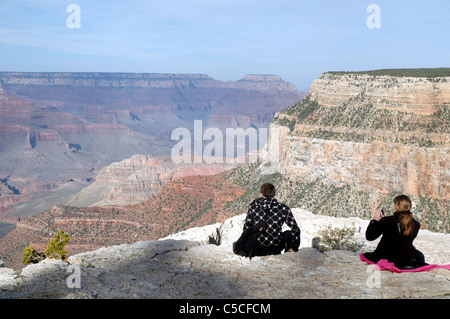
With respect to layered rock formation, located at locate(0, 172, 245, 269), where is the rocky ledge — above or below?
above

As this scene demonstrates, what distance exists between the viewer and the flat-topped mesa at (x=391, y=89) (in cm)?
4972

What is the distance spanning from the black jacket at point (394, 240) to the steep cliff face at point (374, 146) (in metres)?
34.0

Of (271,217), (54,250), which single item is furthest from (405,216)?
(54,250)

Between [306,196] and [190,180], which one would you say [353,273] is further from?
[190,180]

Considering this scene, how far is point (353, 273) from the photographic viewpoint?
9.19m

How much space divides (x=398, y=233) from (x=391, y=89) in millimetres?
47721

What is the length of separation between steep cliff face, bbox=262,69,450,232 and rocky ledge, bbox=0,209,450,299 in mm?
34191

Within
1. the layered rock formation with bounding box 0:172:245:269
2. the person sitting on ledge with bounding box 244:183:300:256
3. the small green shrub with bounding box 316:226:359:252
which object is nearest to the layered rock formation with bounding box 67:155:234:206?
the layered rock formation with bounding box 0:172:245:269

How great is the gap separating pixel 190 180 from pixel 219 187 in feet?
18.9

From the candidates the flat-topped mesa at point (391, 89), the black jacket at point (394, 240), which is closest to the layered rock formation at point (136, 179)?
the flat-topped mesa at point (391, 89)

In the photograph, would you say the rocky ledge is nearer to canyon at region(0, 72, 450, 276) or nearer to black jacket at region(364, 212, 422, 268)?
black jacket at region(364, 212, 422, 268)

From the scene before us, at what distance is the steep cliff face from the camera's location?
148 feet

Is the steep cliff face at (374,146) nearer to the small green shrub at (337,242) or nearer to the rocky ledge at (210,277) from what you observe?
the small green shrub at (337,242)
